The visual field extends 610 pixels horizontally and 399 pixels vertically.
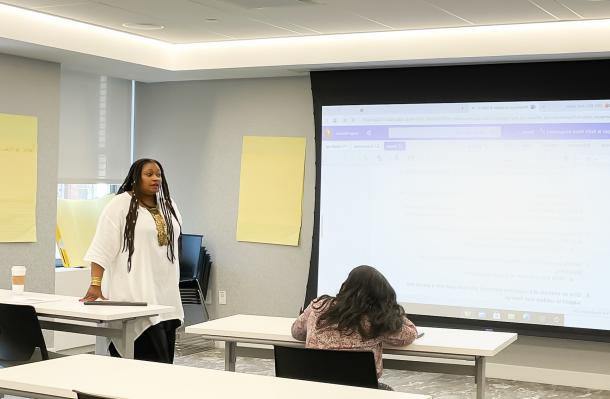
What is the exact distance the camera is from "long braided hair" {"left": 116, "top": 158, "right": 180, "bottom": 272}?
16.0 ft

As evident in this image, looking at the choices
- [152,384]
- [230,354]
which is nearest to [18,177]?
Answer: [230,354]

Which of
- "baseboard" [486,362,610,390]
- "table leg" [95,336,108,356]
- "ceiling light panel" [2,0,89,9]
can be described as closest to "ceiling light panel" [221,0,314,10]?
"ceiling light panel" [2,0,89,9]

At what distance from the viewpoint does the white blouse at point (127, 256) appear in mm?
4879

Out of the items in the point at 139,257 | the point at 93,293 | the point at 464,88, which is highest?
the point at 464,88

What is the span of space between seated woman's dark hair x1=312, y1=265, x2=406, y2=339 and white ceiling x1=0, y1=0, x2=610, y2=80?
7.16 ft

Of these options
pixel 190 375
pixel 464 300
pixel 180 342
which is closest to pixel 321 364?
pixel 190 375

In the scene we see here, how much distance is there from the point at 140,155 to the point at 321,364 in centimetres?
508

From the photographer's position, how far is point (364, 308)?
12.5ft

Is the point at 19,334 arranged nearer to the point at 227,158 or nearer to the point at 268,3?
the point at 268,3

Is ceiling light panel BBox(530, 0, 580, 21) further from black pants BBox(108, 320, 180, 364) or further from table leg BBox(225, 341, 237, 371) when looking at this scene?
black pants BBox(108, 320, 180, 364)

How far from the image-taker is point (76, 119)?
7730 mm

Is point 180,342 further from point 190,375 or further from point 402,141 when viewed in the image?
point 190,375

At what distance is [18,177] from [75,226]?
1.06 meters

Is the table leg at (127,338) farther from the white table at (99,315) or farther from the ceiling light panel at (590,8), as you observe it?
the ceiling light panel at (590,8)
